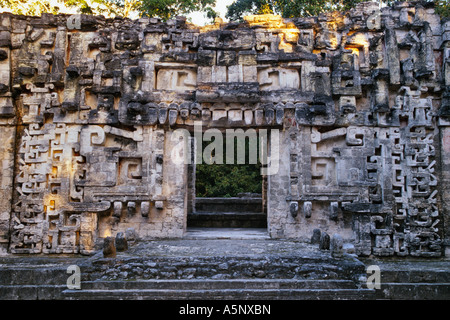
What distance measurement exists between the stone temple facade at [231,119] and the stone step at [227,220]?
2074 mm

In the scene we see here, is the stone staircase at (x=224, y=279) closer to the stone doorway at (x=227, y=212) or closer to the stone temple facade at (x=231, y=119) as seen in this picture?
the stone temple facade at (x=231, y=119)

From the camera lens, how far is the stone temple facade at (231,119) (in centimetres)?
760

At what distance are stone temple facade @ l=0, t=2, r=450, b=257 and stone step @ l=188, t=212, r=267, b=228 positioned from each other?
207 centimetres

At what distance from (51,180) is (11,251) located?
5.23 feet

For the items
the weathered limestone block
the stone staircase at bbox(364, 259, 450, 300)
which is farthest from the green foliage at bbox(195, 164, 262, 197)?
the weathered limestone block

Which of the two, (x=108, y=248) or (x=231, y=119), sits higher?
(x=231, y=119)

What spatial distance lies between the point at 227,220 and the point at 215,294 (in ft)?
15.9

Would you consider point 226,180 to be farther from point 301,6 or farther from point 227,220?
point 301,6

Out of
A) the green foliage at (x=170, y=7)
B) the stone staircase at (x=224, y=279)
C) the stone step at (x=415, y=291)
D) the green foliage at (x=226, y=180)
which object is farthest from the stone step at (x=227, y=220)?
the green foliage at (x=170, y=7)

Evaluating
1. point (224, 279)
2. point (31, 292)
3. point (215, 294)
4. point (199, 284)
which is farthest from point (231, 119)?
point (31, 292)

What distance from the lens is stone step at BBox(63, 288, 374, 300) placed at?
5.14 meters

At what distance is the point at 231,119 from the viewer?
25.9 feet

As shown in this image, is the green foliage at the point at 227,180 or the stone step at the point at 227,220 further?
the green foliage at the point at 227,180

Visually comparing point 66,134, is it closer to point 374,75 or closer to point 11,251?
point 11,251
